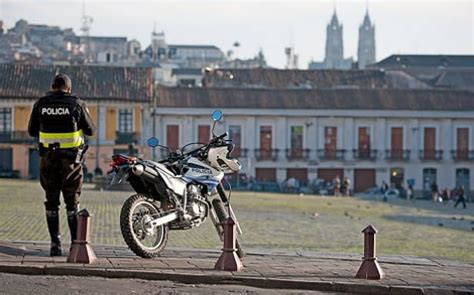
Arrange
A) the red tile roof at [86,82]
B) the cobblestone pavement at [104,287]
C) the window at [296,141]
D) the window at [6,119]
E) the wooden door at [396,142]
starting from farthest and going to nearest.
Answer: the wooden door at [396,142] < the window at [296,141] < the red tile roof at [86,82] < the window at [6,119] < the cobblestone pavement at [104,287]

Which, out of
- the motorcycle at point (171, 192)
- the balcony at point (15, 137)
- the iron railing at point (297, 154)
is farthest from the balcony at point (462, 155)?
the motorcycle at point (171, 192)

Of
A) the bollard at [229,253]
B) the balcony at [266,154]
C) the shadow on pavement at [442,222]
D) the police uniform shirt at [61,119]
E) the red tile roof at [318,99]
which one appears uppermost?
the red tile roof at [318,99]

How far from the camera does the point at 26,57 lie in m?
115

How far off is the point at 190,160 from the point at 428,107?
199 feet

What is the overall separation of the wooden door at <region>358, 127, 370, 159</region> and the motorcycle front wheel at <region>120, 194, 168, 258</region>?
59.3 m

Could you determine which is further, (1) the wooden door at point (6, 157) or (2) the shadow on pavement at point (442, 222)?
(1) the wooden door at point (6, 157)

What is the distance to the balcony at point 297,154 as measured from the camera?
6912 cm

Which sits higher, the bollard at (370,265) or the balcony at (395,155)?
the balcony at (395,155)

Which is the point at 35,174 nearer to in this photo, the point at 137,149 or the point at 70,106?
the point at 137,149

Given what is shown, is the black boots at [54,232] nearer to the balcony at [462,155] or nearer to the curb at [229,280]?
the curb at [229,280]

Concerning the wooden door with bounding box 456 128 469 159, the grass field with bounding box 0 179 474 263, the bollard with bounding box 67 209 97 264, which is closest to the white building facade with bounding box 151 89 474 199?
the wooden door with bounding box 456 128 469 159

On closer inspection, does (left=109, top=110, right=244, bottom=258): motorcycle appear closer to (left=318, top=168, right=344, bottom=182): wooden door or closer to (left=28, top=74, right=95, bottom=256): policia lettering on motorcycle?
(left=28, top=74, right=95, bottom=256): policia lettering on motorcycle

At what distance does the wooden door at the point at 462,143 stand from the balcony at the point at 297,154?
10.3 metres

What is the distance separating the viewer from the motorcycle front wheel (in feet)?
33.7
